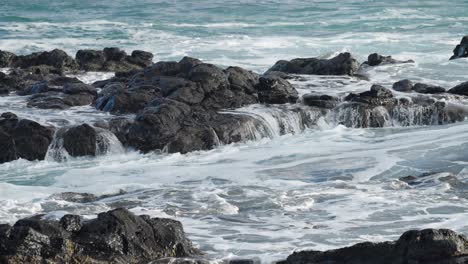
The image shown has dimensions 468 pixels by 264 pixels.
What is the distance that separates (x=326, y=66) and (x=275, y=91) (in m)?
3.80

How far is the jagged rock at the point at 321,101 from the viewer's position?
63.4 ft

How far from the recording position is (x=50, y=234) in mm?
9781

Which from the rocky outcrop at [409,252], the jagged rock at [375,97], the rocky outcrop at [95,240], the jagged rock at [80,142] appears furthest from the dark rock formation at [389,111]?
the rocky outcrop at [409,252]

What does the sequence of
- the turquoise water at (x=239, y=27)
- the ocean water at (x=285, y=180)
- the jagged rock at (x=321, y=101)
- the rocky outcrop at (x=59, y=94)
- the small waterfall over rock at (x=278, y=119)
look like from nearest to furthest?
the ocean water at (x=285, y=180)
the small waterfall over rock at (x=278, y=119)
the rocky outcrop at (x=59, y=94)
the jagged rock at (x=321, y=101)
the turquoise water at (x=239, y=27)

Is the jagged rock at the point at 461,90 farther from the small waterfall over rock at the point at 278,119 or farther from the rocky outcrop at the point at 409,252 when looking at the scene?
the rocky outcrop at the point at 409,252

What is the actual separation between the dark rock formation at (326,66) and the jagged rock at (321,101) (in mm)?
2921

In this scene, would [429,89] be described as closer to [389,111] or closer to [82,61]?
[389,111]

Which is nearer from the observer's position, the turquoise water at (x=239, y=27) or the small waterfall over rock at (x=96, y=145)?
the small waterfall over rock at (x=96, y=145)

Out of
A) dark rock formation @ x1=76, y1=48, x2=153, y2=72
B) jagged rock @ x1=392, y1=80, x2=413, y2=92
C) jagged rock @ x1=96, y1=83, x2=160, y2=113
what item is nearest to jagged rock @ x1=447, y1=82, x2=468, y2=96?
jagged rock @ x1=392, y1=80, x2=413, y2=92

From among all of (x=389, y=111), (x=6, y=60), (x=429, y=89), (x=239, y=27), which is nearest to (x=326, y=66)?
(x=429, y=89)

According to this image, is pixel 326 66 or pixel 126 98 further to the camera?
pixel 326 66

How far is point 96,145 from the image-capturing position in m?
16.8

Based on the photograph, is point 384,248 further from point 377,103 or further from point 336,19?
point 336,19

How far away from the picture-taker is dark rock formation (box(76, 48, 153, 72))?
974 inches
